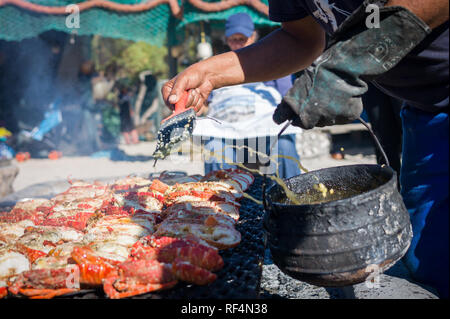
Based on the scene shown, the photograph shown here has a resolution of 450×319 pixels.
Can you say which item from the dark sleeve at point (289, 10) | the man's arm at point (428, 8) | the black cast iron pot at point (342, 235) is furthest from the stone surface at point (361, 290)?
the dark sleeve at point (289, 10)

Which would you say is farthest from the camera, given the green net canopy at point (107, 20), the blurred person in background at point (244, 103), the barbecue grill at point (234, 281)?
the green net canopy at point (107, 20)

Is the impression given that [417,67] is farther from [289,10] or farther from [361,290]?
[361,290]

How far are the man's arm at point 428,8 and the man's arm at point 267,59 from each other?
3.18ft

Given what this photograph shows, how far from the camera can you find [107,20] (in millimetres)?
8508

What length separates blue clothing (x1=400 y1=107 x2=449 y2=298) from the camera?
1956 millimetres

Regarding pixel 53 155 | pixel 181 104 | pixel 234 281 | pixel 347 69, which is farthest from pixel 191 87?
pixel 53 155

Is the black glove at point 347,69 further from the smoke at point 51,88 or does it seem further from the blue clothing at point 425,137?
the smoke at point 51,88

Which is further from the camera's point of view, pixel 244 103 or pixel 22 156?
pixel 22 156

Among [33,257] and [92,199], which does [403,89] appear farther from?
[92,199]

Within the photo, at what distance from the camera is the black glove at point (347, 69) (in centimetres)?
154

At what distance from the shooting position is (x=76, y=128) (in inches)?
567

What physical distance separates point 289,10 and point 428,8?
1.07 metres

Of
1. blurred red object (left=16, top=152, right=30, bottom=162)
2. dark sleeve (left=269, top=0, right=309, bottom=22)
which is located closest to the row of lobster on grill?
dark sleeve (left=269, top=0, right=309, bottom=22)

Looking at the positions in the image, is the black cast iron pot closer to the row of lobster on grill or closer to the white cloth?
the row of lobster on grill
